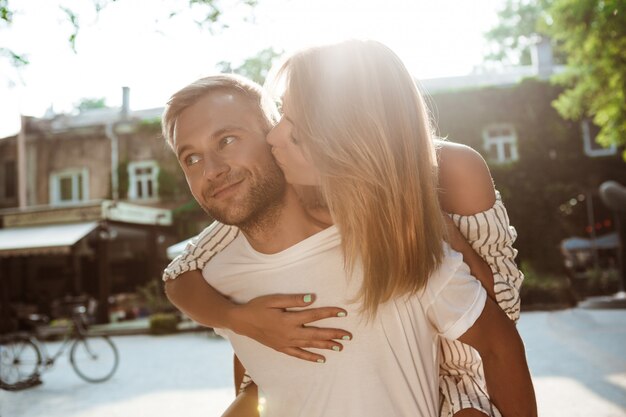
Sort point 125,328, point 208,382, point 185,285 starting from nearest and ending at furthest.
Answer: point 185,285 → point 208,382 → point 125,328

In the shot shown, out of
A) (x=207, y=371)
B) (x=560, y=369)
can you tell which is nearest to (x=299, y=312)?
(x=560, y=369)

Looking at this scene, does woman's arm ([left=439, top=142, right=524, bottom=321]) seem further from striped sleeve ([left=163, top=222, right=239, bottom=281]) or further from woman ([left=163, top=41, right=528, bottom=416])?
striped sleeve ([left=163, top=222, right=239, bottom=281])

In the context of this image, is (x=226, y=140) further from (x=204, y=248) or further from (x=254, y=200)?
(x=204, y=248)

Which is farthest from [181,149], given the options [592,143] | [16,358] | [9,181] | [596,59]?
[9,181]

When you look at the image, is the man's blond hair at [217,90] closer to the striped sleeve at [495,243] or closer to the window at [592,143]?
the striped sleeve at [495,243]

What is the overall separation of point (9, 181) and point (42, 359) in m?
17.0

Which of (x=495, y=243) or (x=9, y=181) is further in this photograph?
(x=9, y=181)

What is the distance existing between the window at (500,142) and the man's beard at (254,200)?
66.9ft

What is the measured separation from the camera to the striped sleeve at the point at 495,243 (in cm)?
161

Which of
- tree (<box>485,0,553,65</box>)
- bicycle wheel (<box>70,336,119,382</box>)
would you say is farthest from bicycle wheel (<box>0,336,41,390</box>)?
tree (<box>485,0,553,65</box>)

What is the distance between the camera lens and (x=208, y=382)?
854 cm

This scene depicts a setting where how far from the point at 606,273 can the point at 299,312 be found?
20510 mm

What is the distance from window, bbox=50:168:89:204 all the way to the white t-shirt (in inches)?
911

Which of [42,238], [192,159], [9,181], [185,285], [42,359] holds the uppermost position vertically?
Result: [9,181]
